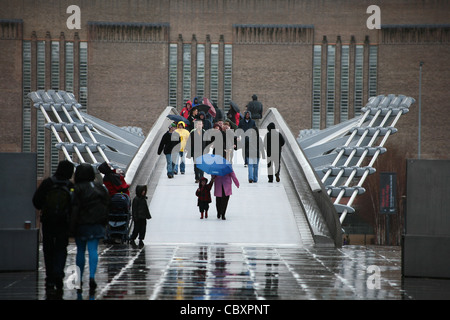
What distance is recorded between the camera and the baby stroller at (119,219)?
16.1 metres

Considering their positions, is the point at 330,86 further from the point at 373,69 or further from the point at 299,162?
the point at 299,162

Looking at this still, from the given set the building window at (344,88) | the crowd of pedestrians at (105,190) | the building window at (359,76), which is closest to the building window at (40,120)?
the building window at (344,88)

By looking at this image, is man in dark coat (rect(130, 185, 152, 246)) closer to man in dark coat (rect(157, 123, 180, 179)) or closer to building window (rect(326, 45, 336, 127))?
man in dark coat (rect(157, 123, 180, 179))

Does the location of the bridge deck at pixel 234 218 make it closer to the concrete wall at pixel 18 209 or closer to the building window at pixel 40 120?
the concrete wall at pixel 18 209

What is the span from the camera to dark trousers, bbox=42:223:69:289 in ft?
34.4

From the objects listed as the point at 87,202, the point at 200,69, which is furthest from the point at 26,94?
the point at 87,202

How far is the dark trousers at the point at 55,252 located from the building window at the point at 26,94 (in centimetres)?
6085

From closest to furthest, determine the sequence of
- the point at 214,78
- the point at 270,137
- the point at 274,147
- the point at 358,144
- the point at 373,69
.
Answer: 1. the point at 274,147
2. the point at 270,137
3. the point at 358,144
4. the point at 373,69
5. the point at 214,78

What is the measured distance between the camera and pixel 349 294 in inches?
404

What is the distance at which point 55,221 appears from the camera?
10.6m

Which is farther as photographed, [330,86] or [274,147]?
[330,86]

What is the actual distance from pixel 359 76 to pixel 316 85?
344 cm

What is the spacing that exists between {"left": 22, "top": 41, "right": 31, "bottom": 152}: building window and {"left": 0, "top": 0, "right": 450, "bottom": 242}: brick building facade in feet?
0.29

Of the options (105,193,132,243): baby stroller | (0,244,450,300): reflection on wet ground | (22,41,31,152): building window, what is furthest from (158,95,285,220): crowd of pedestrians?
(22,41,31,152): building window
